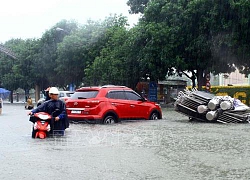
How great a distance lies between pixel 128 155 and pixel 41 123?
369cm

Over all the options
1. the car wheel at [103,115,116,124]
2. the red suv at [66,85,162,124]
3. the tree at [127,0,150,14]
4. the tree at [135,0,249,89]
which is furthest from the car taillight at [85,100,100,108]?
the tree at [127,0,150,14]

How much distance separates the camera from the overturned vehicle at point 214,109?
56.1ft

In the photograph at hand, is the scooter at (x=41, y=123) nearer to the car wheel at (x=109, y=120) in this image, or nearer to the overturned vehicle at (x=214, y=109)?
the car wheel at (x=109, y=120)

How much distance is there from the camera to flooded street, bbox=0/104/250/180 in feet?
23.3

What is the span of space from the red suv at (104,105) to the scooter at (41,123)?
3779 millimetres

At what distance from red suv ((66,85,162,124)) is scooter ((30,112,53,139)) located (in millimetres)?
3779

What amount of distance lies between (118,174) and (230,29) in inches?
950

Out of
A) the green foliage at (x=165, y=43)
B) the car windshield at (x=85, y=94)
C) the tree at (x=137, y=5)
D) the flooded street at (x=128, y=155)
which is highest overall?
the tree at (x=137, y=5)

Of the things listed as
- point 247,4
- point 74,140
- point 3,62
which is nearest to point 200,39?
point 247,4

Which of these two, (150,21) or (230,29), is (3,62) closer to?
(150,21)

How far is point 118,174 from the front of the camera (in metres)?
7.02

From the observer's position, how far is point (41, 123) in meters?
11.6

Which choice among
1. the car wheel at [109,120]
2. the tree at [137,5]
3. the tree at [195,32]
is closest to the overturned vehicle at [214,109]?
the car wheel at [109,120]

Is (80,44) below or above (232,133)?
above
